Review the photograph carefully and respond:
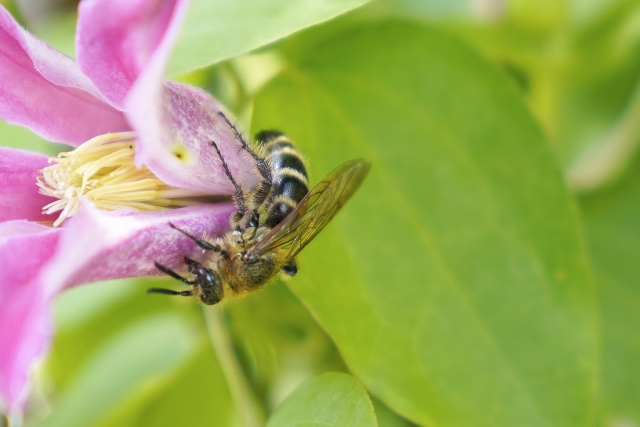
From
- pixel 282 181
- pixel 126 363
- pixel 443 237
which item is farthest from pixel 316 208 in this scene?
pixel 126 363

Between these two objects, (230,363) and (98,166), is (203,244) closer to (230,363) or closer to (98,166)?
(98,166)

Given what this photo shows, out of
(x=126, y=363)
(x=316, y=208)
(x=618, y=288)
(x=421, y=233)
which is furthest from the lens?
(x=126, y=363)

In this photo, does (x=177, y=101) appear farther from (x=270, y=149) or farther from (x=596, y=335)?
(x=596, y=335)

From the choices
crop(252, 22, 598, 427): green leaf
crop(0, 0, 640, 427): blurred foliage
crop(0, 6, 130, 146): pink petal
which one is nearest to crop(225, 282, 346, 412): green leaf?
crop(0, 0, 640, 427): blurred foliage

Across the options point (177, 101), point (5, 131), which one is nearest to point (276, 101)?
point (177, 101)

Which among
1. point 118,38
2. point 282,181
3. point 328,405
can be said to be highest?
point 118,38

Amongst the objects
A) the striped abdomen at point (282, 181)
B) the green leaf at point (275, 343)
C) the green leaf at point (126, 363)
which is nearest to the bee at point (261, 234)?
the striped abdomen at point (282, 181)
